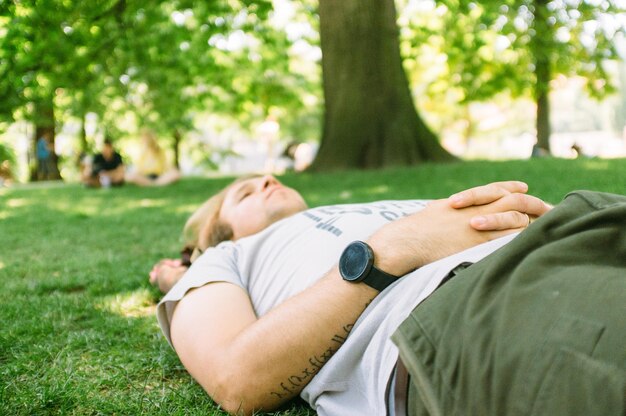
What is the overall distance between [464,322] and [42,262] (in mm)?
4431

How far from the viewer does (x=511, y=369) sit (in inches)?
52.2

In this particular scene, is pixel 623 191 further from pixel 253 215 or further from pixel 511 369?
pixel 511 369

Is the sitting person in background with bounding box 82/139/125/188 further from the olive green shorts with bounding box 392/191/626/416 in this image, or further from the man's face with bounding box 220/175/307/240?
the olive green shorts with bounding box 392/191/626/416

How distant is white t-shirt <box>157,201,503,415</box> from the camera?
1735mm

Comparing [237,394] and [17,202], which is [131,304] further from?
[17,202]

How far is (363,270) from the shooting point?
1858 mm

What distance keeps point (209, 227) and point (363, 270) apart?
153 centimetres

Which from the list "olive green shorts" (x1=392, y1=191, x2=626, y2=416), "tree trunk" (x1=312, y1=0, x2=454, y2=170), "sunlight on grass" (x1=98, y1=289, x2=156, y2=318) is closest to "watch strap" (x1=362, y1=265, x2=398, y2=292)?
"olive green shorts" (x1=392, y1=191, x2=626, y2=416)

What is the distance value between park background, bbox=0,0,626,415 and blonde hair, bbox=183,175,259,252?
1.70ft

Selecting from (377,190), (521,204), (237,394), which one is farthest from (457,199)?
(377,190)

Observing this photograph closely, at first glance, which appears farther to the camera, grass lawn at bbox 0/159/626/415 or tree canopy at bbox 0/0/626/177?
tree canopy at bbox 0/0/626/177

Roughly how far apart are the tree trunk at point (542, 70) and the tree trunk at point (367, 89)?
334 centimetres

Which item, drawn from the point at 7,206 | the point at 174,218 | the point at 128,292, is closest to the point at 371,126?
the point at 174,218

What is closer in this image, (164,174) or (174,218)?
(174,218)
